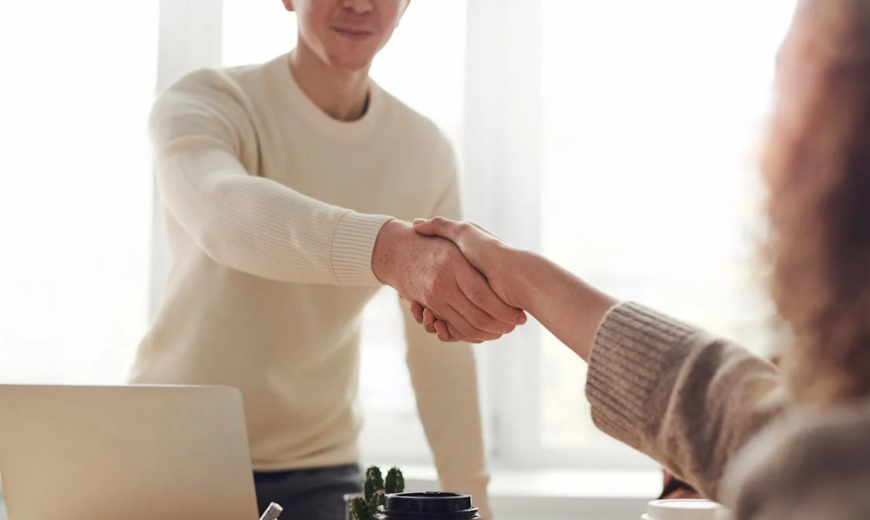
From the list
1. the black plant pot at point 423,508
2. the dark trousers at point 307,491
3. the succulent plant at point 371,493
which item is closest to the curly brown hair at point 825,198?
the black plant pot at point 423,508

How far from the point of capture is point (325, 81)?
212 centimetres

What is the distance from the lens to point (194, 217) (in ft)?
5.81

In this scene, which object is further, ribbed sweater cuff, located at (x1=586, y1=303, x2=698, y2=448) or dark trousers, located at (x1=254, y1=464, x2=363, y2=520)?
dark trousers, located at (x1=254, y1=464, x2=363, y2=520)

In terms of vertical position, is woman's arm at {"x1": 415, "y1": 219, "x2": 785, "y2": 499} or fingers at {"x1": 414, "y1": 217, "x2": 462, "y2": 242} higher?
fingers at {"x1": 414, "y1": 217, "x2": 462, "y2": 242}

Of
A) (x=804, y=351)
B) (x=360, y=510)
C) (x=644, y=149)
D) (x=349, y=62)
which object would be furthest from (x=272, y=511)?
(x=644, y=149)

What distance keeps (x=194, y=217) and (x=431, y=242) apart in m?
0.44

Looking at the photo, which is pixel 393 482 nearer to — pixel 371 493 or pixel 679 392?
pixel 371 493

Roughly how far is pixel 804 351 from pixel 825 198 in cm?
10

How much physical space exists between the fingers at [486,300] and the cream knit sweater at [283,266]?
0.18 meters

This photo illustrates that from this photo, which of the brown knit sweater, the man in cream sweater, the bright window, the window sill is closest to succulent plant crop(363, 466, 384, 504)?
the brown knit sweater

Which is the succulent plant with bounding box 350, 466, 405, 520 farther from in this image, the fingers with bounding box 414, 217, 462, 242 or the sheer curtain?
the sheer curtain

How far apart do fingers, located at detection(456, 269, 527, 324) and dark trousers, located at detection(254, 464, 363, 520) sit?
0.60m

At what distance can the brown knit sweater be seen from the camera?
0.52 meters

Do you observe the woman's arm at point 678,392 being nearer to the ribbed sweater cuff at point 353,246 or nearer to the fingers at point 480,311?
the fingers at point 480,311
